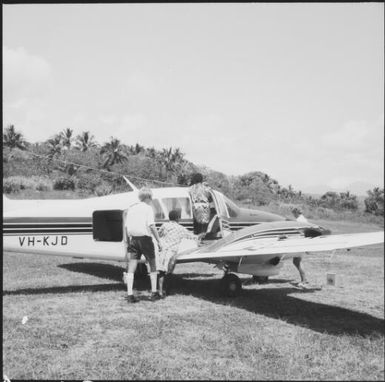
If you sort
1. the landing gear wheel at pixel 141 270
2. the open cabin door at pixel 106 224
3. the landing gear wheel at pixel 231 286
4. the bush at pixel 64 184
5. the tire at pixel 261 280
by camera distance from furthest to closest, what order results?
1. the bush at pixel 64 184
2. the landing gear wheel at pixel 141 270
3. the tire at pixel 261 280
4. the open cabin door at pixel 106 224
5. the landing gear wheel at pixel 231 286

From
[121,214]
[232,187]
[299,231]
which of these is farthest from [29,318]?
[232,187]

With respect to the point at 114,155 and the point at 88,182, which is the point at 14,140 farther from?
the point at 88,182

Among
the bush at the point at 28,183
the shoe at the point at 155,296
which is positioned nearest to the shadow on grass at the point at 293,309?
the shoe at the point at 155,296

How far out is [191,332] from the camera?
5711 millimetres

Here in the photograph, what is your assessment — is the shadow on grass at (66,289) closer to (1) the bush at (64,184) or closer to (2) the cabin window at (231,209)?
(2) the cabin window at (231,209)

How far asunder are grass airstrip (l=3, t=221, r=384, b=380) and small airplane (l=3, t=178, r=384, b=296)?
698 mm

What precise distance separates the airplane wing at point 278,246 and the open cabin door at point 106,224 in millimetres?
1672

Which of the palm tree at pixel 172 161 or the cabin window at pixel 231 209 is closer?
the cabin window at pixel 231 209

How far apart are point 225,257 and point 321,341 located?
2.97 meters

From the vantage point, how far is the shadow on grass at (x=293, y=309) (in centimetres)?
614

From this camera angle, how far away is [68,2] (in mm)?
4312

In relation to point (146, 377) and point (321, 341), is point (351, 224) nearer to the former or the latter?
point (321, 341)

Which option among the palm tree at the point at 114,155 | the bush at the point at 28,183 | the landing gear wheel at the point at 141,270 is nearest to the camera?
the landing gear wheel at the point at 141,270

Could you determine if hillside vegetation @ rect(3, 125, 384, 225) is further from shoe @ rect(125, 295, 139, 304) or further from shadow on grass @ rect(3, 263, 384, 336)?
shoe @ rect(125, 295, 139, 304)
